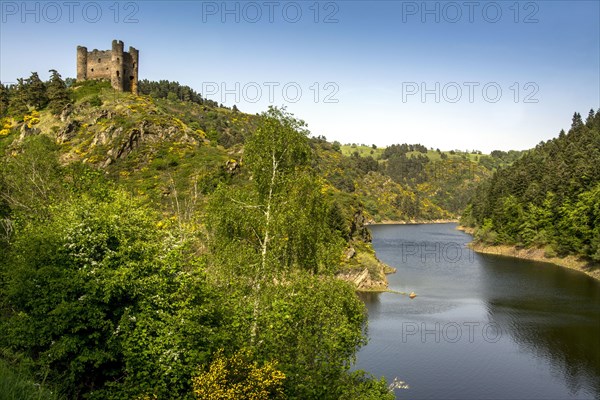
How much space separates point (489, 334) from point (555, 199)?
72654 mm

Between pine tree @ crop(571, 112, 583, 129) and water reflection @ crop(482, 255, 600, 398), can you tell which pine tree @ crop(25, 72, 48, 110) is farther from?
pine tree @ crop(571, 112, 583, 129)

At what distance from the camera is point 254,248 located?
84.6ft

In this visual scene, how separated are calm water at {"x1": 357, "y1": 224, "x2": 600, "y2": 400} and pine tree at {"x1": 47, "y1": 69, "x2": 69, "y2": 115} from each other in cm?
7805

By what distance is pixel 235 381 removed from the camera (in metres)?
17.2

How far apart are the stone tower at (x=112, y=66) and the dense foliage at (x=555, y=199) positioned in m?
102

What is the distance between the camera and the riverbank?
9631 cm

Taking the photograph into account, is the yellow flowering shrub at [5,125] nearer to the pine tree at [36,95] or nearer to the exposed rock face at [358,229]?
the pine tree at [36,95]

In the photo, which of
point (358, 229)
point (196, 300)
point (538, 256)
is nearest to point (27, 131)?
point (358, 229)

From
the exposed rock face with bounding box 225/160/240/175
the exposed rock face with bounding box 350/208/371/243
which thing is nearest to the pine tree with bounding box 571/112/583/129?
the exposed rock face with bounding box 350/208/371/243

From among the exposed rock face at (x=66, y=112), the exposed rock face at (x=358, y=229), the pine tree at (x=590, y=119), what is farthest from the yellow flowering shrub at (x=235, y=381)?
the pine tree at (x=590, y=119)

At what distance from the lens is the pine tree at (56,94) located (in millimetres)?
104531

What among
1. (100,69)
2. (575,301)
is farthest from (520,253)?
(100,69)

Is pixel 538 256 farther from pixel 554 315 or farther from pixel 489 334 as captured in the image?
pixel 489 334

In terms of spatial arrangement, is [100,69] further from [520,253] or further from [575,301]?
[520,253]
